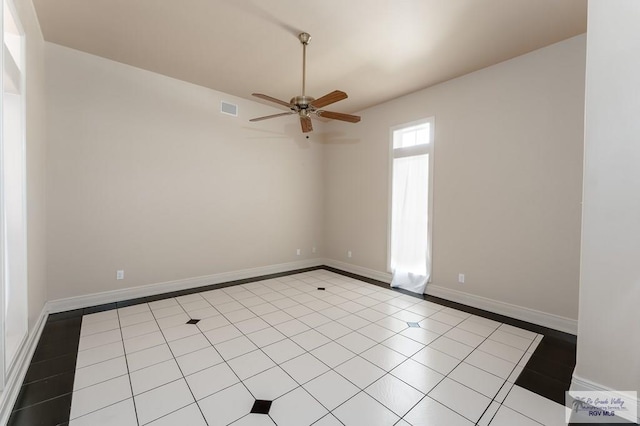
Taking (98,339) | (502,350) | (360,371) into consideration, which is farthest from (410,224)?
Answer: (98,339)

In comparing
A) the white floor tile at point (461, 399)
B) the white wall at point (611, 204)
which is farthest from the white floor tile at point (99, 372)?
the white wall at point (611, 204)

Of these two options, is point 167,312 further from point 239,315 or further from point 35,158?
point 35,158

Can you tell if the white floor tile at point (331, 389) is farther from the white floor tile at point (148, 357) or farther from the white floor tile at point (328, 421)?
the white floor tile at point (148, 357)

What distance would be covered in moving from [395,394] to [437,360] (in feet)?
2.18

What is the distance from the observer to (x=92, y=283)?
3.44 meters

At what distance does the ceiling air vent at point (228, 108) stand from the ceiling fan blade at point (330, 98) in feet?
7.67

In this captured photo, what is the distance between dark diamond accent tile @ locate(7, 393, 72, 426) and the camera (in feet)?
5.38

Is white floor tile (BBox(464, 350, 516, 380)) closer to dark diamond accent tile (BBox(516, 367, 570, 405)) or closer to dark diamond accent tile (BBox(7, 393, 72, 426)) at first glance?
dark diamond accent tile (BBox(516, 367, 570, 405))

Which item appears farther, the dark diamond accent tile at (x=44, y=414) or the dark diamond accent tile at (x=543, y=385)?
the dark diamond accent tile at (x=543, y=385)

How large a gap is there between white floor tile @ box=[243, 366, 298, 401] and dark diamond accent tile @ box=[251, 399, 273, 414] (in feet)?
0.11

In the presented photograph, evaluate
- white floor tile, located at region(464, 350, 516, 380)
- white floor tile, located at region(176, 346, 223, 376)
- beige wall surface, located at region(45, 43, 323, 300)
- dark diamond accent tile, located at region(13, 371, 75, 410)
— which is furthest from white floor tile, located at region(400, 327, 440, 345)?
beige wall surface, located at region(45, 43, 323, 300)

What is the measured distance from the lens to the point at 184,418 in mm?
1693

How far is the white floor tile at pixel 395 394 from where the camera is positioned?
1.83 metres

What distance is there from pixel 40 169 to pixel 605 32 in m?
5.20
